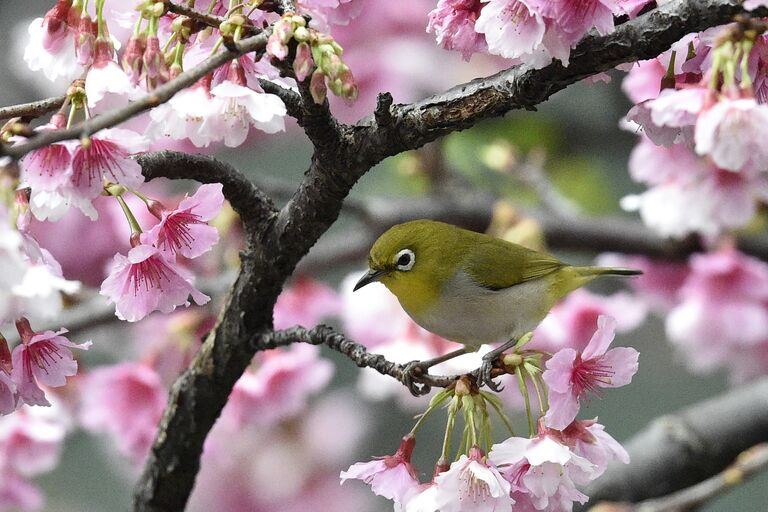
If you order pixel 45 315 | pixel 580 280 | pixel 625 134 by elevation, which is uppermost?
pixel 625 134

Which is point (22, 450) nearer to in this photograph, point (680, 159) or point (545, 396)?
point (545, 396)

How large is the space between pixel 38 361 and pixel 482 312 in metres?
0.46

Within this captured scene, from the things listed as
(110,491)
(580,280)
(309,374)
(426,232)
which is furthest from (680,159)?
(110,491)

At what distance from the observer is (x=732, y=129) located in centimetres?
55

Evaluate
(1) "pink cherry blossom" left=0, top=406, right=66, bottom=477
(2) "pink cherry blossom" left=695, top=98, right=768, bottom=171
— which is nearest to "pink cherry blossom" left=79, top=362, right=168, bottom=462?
(1) "pink cherry blossom" left=0, top=406, right=66, bottom=477

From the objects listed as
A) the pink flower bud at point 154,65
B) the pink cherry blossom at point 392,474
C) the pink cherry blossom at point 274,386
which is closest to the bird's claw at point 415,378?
the pink cherry blossom at point 392,474

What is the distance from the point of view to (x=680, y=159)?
1280 millimetres

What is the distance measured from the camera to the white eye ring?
1.01m

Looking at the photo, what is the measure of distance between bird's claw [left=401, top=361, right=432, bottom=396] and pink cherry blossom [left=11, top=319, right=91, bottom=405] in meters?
0.21

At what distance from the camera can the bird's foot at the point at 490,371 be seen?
626 millimetres

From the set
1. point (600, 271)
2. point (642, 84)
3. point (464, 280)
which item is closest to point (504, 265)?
point (464, 280)

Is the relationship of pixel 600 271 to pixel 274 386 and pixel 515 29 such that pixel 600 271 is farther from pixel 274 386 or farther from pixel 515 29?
pixel 515 29

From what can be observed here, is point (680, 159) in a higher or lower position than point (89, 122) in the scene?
higher

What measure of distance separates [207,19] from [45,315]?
194 millimetres
